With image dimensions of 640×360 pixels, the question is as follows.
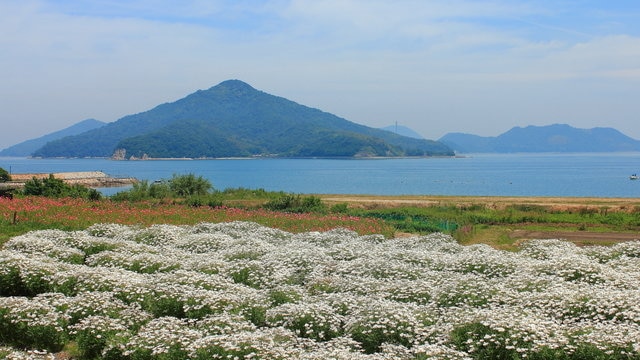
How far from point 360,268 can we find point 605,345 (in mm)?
8619

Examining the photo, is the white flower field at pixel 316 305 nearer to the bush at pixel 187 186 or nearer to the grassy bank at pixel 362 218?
the grassy bank at pixel 362 218

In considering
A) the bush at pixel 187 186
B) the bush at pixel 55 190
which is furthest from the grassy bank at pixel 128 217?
the bush at pixel 187 186

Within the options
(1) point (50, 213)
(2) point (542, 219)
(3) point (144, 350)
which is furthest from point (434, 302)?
(2) point (542, 219)

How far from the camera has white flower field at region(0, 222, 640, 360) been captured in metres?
10.9

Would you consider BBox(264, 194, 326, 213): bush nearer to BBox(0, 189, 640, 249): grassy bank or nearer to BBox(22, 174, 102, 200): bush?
BBox(0, 189, 640, 249): grassy bank

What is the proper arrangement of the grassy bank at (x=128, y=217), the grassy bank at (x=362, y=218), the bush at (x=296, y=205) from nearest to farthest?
the grassy bank at (x=128, y=217), the grassy bank at (x=362, y=218), the bush at (x=296, y=205)

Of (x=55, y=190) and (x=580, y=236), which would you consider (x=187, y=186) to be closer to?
(x=55, y=190)

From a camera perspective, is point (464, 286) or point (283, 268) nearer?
point (464, 286)

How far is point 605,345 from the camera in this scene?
1033cm

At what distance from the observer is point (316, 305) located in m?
13.1

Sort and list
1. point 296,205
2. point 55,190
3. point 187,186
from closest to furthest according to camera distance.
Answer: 1. point 296,205
2. point 55,190
3. point 187,186

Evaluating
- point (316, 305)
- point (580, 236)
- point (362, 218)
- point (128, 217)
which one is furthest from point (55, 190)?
point (316, 305)

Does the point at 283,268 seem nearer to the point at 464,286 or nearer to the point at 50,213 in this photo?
the point at 464,286

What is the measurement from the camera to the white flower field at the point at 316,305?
10867 millimetres
